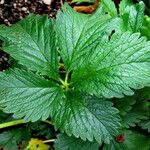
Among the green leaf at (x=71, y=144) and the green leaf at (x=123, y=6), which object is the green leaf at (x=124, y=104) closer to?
the green leaf at (x=71, y=144)

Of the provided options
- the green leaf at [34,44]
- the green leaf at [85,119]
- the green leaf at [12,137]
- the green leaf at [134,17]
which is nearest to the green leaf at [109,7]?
the green leaf at [134,17]

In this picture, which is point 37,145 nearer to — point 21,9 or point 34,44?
point 34,44

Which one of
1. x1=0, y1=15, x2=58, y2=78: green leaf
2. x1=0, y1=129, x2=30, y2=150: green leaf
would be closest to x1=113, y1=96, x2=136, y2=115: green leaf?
x1=0, y1=15, x2=58, y2=78: green leaf

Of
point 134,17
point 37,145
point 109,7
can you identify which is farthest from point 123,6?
point 37,145

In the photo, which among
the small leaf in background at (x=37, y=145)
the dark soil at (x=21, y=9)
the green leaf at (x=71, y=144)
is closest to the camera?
the green leaf at (x=71, y=144)

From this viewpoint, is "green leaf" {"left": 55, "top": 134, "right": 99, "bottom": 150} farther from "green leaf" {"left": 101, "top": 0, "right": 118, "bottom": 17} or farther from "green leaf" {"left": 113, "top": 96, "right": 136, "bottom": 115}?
"green leaf" {"left": 101, "top": 0, "right": 118, "bottom": 17}

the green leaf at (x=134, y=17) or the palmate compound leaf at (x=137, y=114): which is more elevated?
the green leaf at (x=134, y=17)

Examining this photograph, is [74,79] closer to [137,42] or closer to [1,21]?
[137,42]
